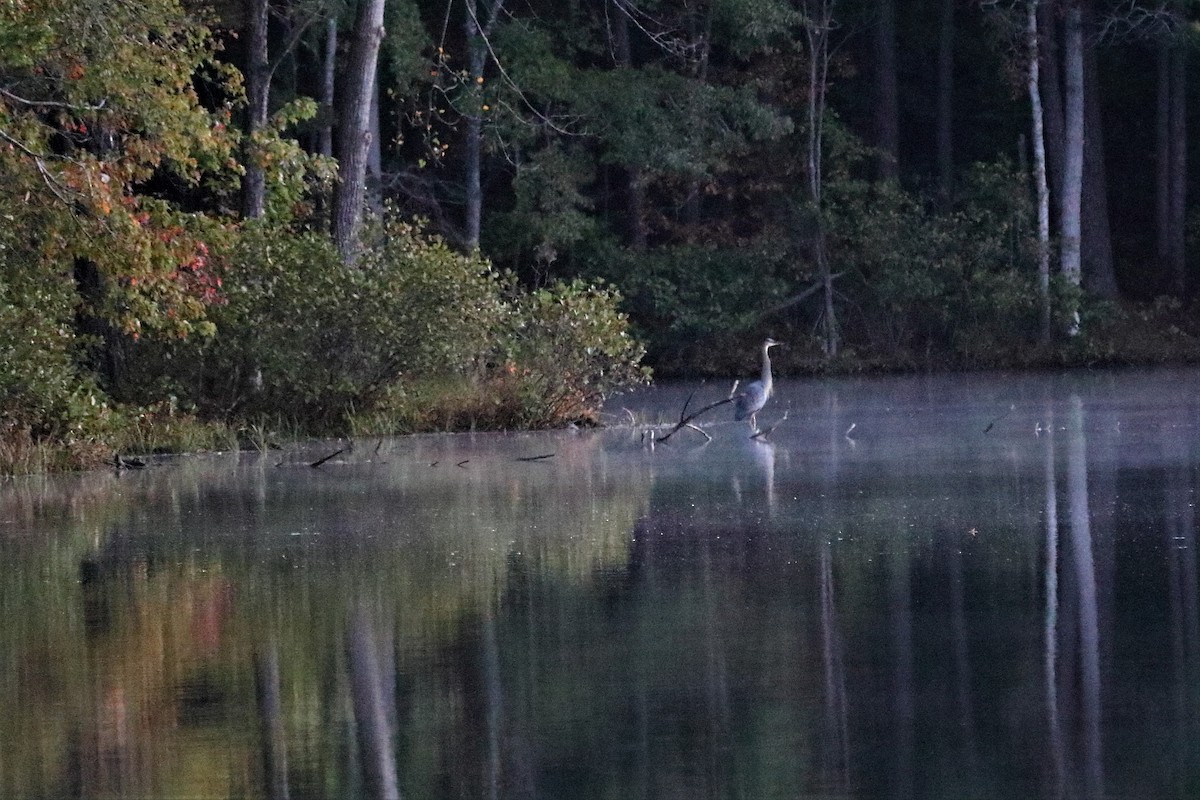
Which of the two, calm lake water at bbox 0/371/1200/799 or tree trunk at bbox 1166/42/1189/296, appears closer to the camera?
calm lake water at bbox 0/371/1200/799

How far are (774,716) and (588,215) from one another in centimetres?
3653

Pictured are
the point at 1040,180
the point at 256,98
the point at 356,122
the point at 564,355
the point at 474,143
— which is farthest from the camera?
the point at 1040,180

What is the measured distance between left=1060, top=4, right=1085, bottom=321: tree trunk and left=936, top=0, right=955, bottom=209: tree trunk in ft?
12.9

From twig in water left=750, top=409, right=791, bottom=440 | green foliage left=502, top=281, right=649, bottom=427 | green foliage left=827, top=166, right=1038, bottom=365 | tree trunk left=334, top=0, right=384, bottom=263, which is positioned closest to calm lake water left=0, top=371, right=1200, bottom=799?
twig in water left=750, top=409, right=791, bottom=440

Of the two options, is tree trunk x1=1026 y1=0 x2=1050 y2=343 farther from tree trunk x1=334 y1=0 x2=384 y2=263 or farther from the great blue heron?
tree trunk x1=334 y1=0 x2=384 y2=263

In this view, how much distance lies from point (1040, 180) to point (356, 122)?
19.0m

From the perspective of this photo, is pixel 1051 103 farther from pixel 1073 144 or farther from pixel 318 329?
pixel 318 329

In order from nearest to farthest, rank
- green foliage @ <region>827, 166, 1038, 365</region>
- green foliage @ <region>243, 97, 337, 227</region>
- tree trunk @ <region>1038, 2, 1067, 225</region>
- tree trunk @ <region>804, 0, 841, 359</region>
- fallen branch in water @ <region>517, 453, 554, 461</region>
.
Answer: fallen branch in water @ <region>517, 453, 554, 461</region>
green foliage @ <region>243, 97, 337, 227</region>
green foliage @ <region>827, 166, 1038, 365</region>
tree trunk @ <region>804, 0, 841, 359</region>
tree trunk @ <region>1038, 2, 1067, 225</region>

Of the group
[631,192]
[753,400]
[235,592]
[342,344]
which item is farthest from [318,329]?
[631,192]

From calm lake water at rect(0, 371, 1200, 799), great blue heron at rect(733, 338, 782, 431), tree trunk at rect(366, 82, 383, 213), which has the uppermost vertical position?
tree trunk at rect(366, 82, 383, 213)

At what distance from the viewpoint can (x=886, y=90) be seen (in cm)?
4512

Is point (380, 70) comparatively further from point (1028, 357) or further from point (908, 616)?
point (908, 616)

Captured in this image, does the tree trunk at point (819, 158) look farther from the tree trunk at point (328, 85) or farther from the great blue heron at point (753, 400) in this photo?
the great blue heron at point (753, 400)

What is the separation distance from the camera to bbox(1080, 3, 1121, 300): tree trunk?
44062mm
